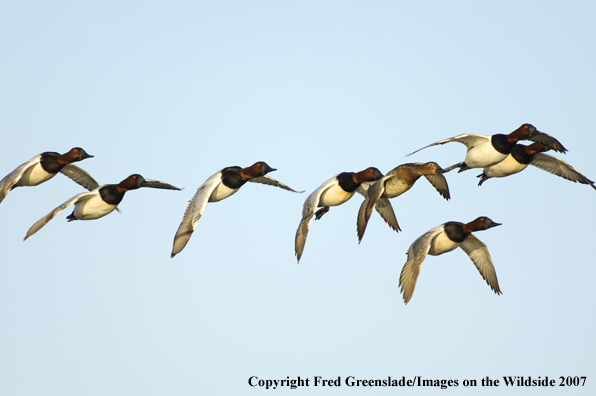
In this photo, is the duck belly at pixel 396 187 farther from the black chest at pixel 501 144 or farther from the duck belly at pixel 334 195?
the black chest at pixel 501 144

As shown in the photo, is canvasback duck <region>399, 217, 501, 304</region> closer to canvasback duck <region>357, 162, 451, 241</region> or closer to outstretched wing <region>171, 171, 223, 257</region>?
canvasback duck <region>357, 162, 451, 241</region>

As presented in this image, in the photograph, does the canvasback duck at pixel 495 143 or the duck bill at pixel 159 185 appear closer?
the canvasback duck at pixel 495 143

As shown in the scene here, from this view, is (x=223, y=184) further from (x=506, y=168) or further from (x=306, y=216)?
(x=506, y=168)

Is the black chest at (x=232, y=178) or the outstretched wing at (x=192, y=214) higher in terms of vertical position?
the black chest at (x=232, y=178)

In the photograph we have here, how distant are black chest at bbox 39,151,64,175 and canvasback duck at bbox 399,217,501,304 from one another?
9570 mm

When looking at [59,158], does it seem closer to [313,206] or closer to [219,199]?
[219,199]

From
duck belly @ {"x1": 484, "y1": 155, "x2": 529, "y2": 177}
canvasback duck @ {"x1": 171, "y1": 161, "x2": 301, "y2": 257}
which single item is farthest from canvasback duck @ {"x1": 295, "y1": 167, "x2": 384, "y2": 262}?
duck belly @ {"x1": 484, "y1": 155, "x2": 529, "y2": 177}

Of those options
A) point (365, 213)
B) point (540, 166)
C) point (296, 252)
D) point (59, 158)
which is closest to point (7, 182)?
point (59, 158)

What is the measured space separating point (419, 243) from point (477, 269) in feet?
7.33

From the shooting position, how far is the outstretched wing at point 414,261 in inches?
699

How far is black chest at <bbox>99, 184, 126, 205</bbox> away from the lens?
21.0 m

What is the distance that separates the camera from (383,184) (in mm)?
19297

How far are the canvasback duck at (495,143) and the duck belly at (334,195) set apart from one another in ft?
8.66

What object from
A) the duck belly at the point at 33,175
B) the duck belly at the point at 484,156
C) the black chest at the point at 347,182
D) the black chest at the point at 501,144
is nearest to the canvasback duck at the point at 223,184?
the black chest at the point at 347,182
